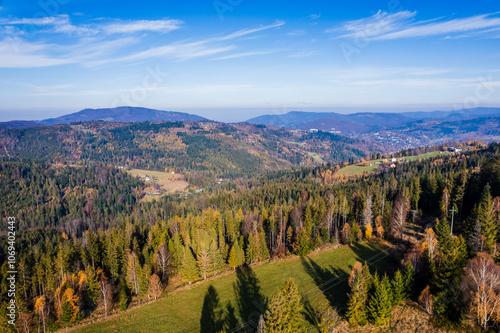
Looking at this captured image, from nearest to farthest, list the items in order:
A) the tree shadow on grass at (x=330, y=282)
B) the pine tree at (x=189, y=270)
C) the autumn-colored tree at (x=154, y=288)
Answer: the tree shadow on grass at (x=330, y=282)
the autumn-colored tree at (x=154, y=288)
the pine tree at (x=189, y=270)

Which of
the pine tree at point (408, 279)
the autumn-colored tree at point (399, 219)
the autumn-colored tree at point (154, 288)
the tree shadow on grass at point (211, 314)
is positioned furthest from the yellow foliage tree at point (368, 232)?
the autumn-colored tree at point (154, 288)

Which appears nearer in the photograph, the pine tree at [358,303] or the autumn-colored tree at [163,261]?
the pine tree at [358,303]

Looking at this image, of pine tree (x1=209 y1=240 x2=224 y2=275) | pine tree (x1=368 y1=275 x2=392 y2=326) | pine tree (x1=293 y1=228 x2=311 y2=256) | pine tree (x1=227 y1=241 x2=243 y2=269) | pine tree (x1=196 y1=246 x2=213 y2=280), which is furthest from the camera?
pine tree (x1=293 y1=228 x2=311 y2=256)

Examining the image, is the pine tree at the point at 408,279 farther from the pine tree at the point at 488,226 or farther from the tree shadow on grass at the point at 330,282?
the pine tree at the point at 488,226

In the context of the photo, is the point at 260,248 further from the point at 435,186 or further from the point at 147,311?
the point at 435,186

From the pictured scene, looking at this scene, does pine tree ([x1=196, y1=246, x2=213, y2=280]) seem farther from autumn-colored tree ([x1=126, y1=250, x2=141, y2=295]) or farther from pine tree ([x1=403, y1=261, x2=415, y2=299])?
pine tree ([x1=403, y1=261, x2=415, y2=299])

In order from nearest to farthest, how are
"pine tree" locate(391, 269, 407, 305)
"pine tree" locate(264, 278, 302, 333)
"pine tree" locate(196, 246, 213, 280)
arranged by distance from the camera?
1. "pine tree" locate(264, 278, 302, 333)
2. "pine tree" locate(391, 269, 407, 305)
3. "pine tree" locate(196, 246, 213, 280)

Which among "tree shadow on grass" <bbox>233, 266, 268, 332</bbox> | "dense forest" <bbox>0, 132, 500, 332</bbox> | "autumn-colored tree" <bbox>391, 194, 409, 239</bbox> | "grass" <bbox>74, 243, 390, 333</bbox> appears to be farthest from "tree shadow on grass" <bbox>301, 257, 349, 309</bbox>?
"autumn-colored tree" <bbox>391, 194, 409, 239</bbox>
